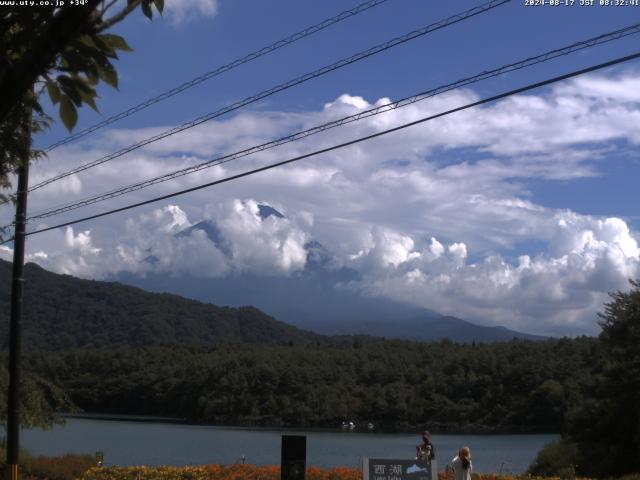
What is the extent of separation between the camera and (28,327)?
158 meters


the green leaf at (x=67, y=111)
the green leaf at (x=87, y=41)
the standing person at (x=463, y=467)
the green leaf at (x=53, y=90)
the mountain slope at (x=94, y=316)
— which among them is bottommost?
the standing person at (x=463, y=467)

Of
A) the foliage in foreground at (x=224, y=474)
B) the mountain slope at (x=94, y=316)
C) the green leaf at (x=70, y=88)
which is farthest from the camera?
the mountain slope at (x=94, y=316)

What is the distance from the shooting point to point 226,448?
44.3 m

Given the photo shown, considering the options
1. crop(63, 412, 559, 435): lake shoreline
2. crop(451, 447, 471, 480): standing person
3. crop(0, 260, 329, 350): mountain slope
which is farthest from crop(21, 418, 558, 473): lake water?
crop(0, 260, 329, 350): mountain slope

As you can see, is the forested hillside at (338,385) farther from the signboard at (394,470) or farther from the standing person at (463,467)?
the signboard at (394,470)

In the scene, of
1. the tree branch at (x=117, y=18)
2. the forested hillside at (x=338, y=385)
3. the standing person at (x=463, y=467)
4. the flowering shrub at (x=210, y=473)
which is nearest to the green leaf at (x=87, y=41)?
the tree branch at (x=117, y=18)

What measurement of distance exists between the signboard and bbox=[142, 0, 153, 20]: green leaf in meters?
11.7

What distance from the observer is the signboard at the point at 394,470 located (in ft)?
49.1

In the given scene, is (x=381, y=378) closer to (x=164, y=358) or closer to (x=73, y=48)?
(x=164, y=358)

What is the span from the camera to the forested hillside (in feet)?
242

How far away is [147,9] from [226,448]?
41807 millimetres

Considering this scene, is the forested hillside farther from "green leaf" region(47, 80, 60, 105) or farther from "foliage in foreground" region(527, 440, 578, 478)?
"green leaf" region(47, 80, 60, 105)

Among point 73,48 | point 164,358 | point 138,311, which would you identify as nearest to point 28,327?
point 138,311

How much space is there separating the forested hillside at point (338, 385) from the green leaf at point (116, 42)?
68039 millimetres
